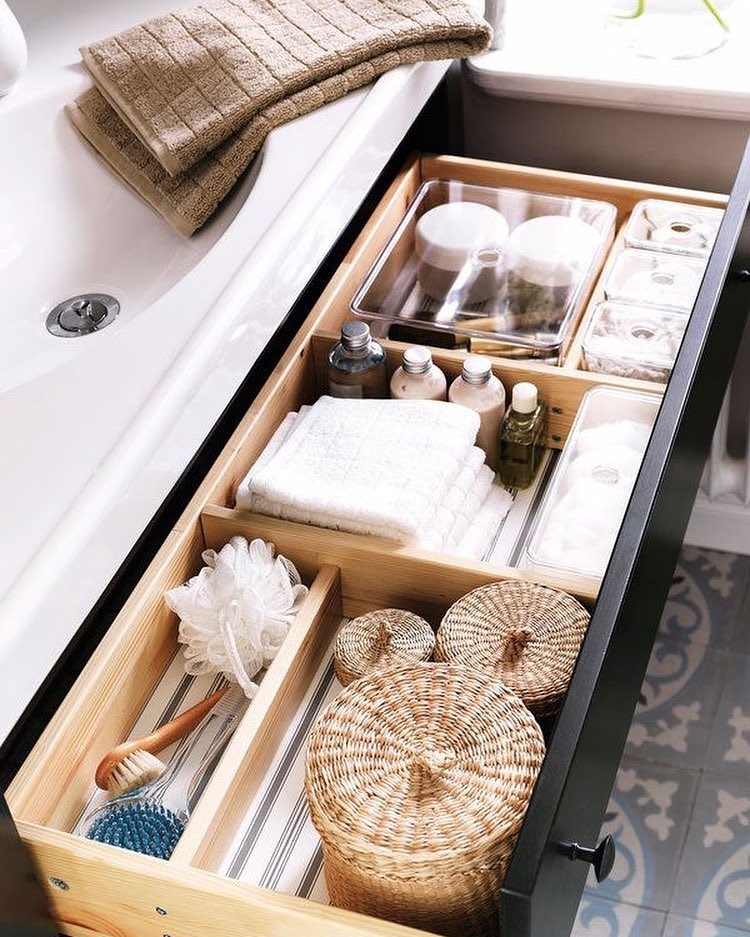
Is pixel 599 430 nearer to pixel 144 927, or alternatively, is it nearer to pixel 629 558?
pixel 629 558

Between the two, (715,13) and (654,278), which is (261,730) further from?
(715,13)

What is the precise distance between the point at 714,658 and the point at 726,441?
12.0 inches

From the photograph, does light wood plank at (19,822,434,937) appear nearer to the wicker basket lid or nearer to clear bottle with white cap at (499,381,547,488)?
the wicker basket lid

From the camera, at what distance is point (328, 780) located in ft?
2.63

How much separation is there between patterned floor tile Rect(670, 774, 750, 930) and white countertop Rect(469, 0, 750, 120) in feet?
2.65

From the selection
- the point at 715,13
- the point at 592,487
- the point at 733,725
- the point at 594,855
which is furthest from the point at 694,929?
the point at 715,13

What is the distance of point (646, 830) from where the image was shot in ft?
4.76

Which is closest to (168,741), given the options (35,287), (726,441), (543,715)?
(543,715)

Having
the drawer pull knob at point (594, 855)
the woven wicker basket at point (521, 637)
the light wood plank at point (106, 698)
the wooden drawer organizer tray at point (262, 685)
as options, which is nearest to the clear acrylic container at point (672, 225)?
the wooden drawer organizer tray at point (262, 685)

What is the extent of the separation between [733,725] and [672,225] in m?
0.66

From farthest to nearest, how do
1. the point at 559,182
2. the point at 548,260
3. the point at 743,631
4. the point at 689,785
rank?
the point at 743,631 → the point at 689,785 → the point at 559,182 → the point at 548,260

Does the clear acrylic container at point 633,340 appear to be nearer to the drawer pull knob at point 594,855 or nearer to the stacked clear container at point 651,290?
the stacked clear container at point 651,290

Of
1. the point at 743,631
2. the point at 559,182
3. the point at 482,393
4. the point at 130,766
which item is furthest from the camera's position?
the point at 743,631

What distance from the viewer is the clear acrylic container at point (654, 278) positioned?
1274 mm
